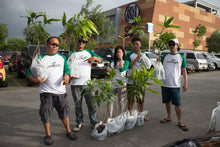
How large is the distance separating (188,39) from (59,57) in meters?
48.9

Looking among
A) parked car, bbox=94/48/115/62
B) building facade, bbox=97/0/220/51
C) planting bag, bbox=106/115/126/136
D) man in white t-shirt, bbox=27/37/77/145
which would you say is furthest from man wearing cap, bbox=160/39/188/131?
building facade, bbox=97/0/220/51

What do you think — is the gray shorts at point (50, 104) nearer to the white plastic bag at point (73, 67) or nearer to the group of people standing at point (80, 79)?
the group of people standing at point (80, 79)

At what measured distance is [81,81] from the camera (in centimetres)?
316

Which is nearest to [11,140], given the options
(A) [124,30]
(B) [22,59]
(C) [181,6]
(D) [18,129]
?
(D) [18,129]

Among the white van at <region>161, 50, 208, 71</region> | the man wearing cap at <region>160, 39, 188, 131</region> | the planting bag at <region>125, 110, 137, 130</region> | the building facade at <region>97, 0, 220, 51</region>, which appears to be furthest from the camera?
the building facade at <region>97, 0, 220, 51</region>

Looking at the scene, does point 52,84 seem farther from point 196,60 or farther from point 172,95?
point 196,60

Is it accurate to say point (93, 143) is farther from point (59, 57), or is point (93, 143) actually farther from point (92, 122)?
point (59, 57)

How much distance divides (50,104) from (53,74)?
0.51 m

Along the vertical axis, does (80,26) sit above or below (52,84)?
above

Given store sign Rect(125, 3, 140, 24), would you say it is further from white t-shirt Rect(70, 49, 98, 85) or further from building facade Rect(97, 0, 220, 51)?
white t-shirt Rect(70, 49, 98, 85)

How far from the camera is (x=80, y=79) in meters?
3.16

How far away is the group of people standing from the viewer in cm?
274

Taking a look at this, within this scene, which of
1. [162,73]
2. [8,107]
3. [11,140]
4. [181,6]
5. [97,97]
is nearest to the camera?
[97,97]

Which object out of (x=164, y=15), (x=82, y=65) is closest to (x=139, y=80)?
(x=82, y=65)
